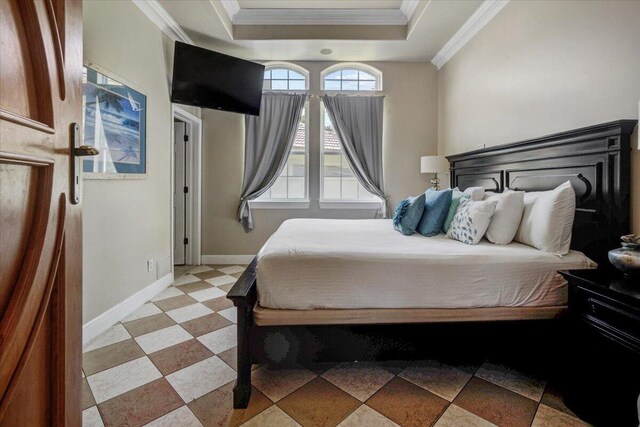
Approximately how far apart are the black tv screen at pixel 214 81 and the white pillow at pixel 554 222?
3283 millimetres

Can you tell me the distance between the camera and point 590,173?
1.87 m

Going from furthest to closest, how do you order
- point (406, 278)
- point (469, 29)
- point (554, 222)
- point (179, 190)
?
point (179, 190), point (469, 29), point (554, 222), point (406, 278)

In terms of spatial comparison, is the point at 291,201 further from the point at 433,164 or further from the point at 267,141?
the point at 433,164

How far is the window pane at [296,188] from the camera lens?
436cm

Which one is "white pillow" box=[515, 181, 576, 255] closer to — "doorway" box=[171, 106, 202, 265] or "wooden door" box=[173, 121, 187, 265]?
"doorway" box=[171, 106, 202, 265]

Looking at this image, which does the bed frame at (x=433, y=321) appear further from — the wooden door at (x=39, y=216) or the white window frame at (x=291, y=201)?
the white window frame at (x=291, y=201)

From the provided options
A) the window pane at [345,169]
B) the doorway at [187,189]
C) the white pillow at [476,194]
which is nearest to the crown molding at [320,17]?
the doorway at [187,189]

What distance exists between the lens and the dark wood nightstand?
1.23m

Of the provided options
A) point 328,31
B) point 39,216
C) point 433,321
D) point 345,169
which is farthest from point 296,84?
point 39,216

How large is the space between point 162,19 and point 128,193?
6.25 feet

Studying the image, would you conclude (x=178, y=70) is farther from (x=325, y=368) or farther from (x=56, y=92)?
(x=325, y=368)

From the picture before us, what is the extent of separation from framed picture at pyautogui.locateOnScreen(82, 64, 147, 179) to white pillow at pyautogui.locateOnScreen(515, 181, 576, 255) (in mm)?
2941

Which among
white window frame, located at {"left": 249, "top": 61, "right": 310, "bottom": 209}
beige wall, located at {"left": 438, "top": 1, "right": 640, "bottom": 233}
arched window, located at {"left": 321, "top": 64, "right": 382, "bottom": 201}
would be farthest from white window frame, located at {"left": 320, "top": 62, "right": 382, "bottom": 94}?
beige wall, located at {"left": 438, "top": 1, "right": 640, "bottom": 233}

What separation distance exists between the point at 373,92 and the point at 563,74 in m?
2.44
